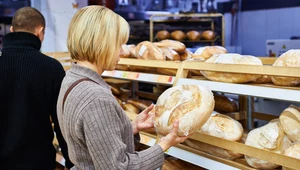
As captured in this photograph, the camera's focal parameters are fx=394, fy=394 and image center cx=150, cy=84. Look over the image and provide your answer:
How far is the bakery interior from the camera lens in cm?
167

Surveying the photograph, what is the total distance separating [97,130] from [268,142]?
828mm

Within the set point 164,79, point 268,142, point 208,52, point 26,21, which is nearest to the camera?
point 268,142

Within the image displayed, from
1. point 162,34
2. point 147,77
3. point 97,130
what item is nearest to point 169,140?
point 97,130

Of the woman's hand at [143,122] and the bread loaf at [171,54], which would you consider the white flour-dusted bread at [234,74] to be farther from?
the bread loaf at [171,54]

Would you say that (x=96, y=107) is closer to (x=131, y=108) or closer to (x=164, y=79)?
(x=164, y=79)

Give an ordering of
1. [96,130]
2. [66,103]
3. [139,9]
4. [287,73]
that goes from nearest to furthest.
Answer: [96,130]
[66,103]
[287,73]
[139,9]

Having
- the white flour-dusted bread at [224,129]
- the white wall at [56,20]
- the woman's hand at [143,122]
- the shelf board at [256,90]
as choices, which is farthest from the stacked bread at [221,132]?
the white wall at [56,20]

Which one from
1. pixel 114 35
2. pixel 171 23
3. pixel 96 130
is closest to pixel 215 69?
pixel 114 35

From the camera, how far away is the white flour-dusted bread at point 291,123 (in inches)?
66.9

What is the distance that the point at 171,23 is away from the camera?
4.72 m

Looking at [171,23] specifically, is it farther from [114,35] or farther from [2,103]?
[114,35]

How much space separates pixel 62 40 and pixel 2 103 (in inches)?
93.8

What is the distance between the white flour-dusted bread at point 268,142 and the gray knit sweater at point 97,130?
506 mm

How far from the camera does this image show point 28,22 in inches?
92.3
